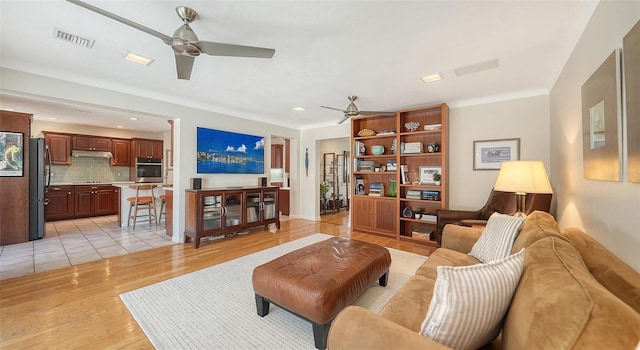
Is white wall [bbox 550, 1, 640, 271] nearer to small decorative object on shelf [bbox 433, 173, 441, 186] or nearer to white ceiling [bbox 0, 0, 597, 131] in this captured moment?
white ceiling [bbox 0, 0, 597, 131]

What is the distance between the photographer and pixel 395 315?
4.26ft

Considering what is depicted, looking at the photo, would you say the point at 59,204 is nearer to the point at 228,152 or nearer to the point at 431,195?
the point at 228,152

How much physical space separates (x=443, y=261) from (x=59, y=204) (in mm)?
7810

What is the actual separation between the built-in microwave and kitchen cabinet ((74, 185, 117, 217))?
0.70m

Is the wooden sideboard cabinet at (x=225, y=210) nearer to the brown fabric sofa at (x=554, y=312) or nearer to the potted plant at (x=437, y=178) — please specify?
the potted plant at (x=437, y=178)

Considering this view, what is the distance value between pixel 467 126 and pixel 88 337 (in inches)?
201

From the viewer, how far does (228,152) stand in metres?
4.73

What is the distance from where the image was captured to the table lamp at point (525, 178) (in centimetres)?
223

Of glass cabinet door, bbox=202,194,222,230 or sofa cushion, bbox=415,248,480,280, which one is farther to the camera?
glass cabinet door, bbox=202,194,222,230

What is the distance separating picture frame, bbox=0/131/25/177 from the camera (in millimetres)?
3766

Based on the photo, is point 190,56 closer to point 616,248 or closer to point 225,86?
point 225,86

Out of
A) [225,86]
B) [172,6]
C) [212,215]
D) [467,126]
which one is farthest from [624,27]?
[212,215]

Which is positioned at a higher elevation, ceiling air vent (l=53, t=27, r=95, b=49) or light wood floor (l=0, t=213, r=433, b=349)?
ceiling air vent (l=53, t=27, r=95, b=49)

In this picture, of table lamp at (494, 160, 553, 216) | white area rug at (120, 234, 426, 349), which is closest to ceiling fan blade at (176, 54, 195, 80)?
white area rug at (120, 234, 426, 349)
